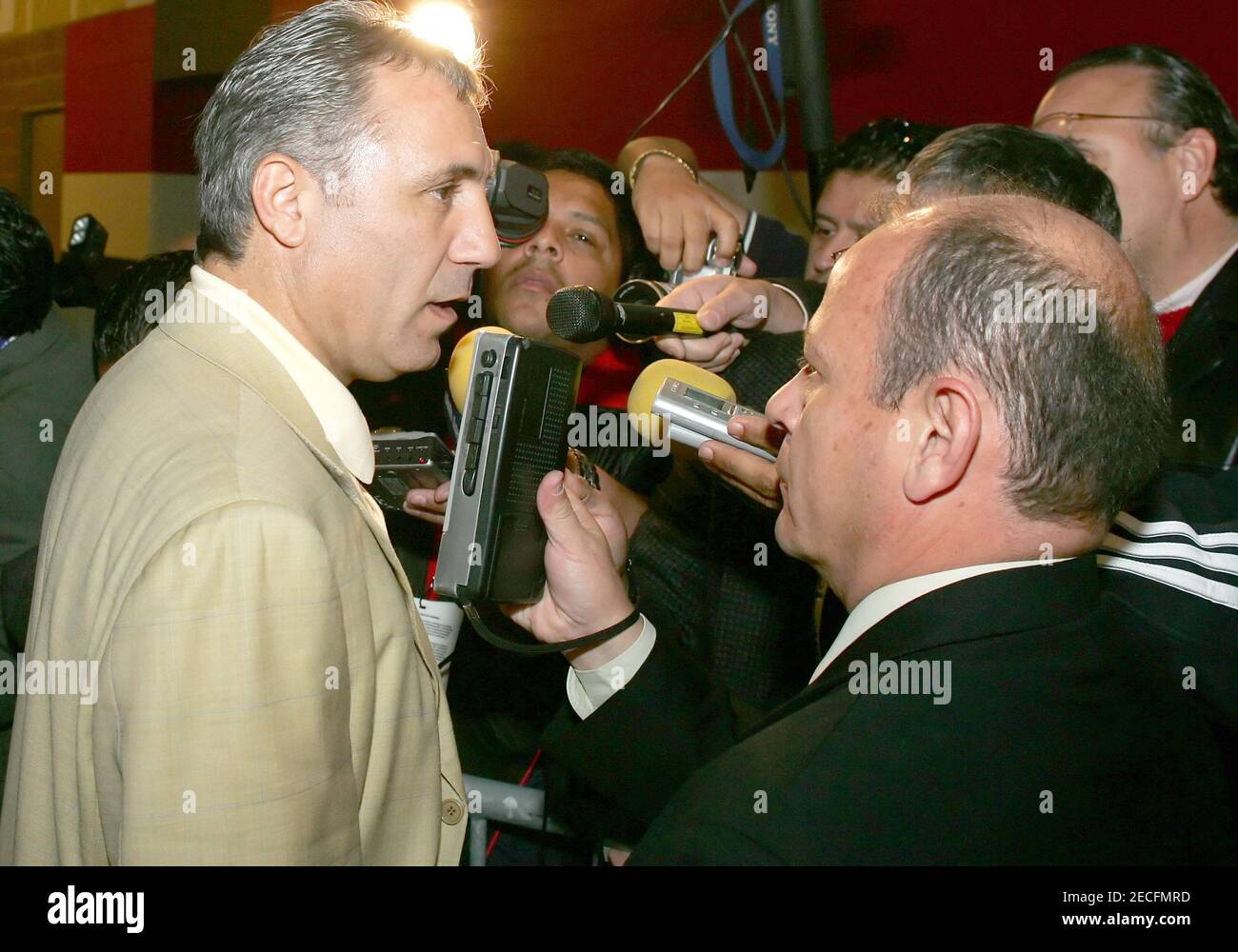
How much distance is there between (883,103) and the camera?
2871 mm

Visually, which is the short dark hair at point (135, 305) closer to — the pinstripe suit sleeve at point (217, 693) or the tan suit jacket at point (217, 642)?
the tan suit jacket at point (217, 642)

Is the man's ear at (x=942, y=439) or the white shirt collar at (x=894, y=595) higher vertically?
the man's ear at (x=942, y=439)

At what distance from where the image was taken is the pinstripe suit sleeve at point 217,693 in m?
0.83

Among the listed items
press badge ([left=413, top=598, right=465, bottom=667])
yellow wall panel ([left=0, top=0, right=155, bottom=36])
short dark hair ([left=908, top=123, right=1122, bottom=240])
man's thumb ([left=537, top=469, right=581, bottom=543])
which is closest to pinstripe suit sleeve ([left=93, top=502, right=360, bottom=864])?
man's thumb ([left=537, top=469, right=581, bottom=543])

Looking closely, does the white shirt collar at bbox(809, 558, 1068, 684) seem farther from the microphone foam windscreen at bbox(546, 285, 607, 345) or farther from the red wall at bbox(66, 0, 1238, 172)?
the red wall at bbox(66, 0, 1238, 172)

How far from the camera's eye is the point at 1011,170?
4.68ft

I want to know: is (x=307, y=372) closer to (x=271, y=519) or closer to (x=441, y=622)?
(x=271, y=519)

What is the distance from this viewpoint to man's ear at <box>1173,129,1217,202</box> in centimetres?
193

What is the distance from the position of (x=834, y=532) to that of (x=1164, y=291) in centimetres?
129

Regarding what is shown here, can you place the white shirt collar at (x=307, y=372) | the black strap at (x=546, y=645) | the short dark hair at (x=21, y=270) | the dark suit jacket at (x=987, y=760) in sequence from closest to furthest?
the dark suit jacket at (x=987, y=760) → the white shirt collar at (x=307, y=372) → the black strap at (x=546, y=645) → the short dark hair at (x=21, y=270)

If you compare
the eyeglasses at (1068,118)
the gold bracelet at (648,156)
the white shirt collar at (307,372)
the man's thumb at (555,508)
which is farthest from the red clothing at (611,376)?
the white shirt collar at (307,372)

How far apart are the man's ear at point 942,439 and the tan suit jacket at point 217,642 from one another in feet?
1.75

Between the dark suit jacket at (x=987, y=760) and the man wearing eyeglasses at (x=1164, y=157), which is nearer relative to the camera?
the dark suit jacket at (x=987, y=760)
